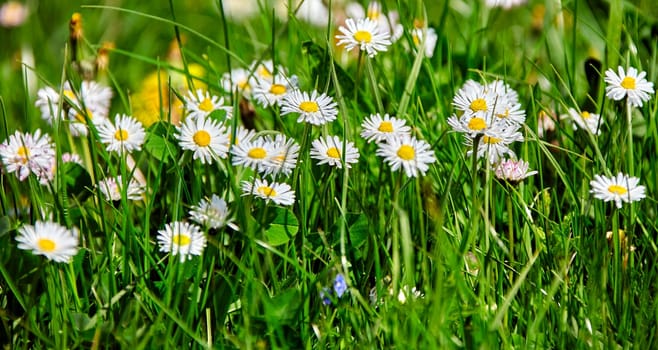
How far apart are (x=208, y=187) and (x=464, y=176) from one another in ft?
1.44

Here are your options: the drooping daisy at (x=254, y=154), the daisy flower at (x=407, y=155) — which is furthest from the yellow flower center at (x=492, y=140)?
the drooping daisy at (x=254, y=154)

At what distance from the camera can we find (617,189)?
128cm

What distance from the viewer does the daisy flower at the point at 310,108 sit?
135 centimetres

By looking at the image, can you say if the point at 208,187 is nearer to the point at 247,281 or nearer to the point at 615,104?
the point at 247,281

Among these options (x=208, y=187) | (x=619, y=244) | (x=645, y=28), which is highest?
(x=645, y=28)

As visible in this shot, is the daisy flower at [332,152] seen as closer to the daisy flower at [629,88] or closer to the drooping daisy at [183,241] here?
the drooping daisy at [183,241]

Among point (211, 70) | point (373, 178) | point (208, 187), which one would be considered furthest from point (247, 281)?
point (211, 70)

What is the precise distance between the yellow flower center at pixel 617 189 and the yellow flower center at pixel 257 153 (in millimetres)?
495

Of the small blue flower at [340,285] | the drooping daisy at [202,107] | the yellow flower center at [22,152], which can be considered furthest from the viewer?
the drooping daisy at [202,107]

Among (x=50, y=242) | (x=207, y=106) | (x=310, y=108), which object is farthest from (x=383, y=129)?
(x=50, y=242)

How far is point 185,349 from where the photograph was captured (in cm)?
122

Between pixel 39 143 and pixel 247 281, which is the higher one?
pixel 39 143

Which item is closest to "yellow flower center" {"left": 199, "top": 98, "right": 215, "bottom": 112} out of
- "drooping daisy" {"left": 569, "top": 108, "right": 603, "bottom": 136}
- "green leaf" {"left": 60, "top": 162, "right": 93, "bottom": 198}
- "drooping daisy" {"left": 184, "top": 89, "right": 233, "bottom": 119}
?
"drooping daisy" {"left": 184, "top": 89, "right": 233, "bottom": 119}

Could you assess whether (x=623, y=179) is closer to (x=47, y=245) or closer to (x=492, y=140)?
(x=492, y=140)
